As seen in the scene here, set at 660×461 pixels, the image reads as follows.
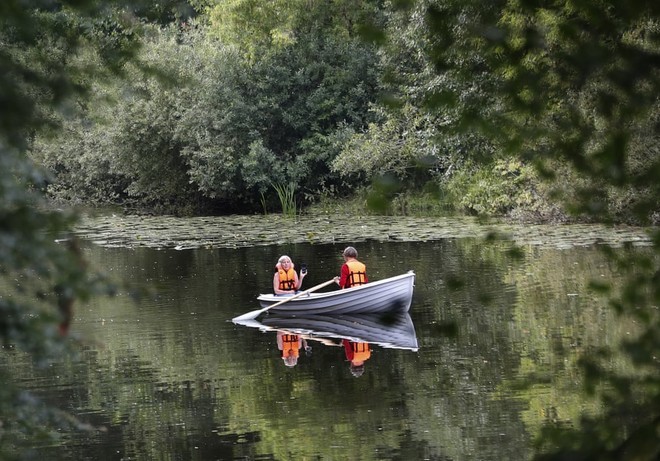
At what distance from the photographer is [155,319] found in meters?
17.9

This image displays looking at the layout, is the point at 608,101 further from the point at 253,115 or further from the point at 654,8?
the point at 253,115

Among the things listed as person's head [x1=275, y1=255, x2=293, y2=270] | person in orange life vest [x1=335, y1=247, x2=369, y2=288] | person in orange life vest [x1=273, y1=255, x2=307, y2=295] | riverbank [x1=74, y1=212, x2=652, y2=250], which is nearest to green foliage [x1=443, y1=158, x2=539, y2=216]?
riverbank [x1=74, y1=212, x2=652, y2=250]

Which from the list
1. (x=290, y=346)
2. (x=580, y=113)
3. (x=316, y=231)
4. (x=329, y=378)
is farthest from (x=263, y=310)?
(x=580, y=113)

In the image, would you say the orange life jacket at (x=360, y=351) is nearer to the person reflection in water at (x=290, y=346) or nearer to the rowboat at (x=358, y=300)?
the person reflection in water at (x=290, y=346)

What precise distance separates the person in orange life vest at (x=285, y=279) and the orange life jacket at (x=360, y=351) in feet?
9.03

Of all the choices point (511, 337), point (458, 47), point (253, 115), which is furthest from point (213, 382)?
point (253, 115)

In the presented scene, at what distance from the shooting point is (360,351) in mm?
15078

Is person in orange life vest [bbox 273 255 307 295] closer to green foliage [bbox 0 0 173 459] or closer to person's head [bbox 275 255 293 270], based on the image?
person's head [bbox 275 255 293 270]

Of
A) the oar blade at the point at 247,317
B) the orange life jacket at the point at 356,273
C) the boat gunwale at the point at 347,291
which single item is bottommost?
the oar blade at the point at 247,317

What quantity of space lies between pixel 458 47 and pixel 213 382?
30.6 ft

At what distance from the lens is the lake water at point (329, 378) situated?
10.5 meters

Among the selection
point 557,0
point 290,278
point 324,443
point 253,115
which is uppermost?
point 253,115

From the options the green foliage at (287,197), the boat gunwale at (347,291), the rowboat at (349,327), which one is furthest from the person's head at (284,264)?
the green foliage at (287,197)

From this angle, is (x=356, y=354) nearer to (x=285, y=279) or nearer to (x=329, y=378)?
(x=329, y=378)
